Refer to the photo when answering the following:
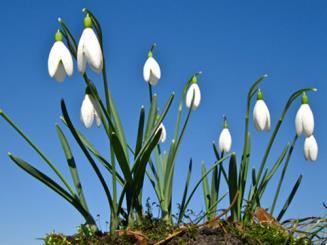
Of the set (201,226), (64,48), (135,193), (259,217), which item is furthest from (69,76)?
(259,217)

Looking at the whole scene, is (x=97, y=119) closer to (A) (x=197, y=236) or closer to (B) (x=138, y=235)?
(B) (x=138, y=235)

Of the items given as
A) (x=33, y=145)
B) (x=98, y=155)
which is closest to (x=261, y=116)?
(x=98, y=155)

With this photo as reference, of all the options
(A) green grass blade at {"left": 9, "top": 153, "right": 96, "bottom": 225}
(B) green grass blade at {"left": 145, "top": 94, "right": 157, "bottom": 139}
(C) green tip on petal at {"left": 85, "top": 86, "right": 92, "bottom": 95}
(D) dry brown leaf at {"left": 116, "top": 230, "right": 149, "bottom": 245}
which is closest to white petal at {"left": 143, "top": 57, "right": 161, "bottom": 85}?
(B) green grass blade at {"left": 145, "top": 94, "right": 157, "bottom": 139}

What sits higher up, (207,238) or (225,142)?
(225,142)

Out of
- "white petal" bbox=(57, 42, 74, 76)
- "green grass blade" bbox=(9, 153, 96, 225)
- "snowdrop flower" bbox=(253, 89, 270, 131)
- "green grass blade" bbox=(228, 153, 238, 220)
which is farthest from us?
"snowdrop flower" bbox=(253, 89, 270, 131)

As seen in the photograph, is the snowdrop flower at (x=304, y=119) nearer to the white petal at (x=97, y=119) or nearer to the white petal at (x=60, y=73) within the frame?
the white petal at (x=97, y=119)

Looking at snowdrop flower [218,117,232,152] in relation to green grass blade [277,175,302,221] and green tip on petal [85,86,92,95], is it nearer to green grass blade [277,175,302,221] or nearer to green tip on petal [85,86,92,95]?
green grass blade [277,175,302,221]

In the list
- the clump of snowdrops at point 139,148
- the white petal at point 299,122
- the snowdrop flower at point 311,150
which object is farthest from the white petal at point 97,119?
the snowdrop flower at point 311,150

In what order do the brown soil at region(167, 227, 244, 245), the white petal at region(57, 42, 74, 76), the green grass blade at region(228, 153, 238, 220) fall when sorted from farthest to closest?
the green grass blade at region(228, 153, 238, 220) < the white petal at region(57, 42, 74, 76) < the brown soil at region(167, 227, 244, 245)
